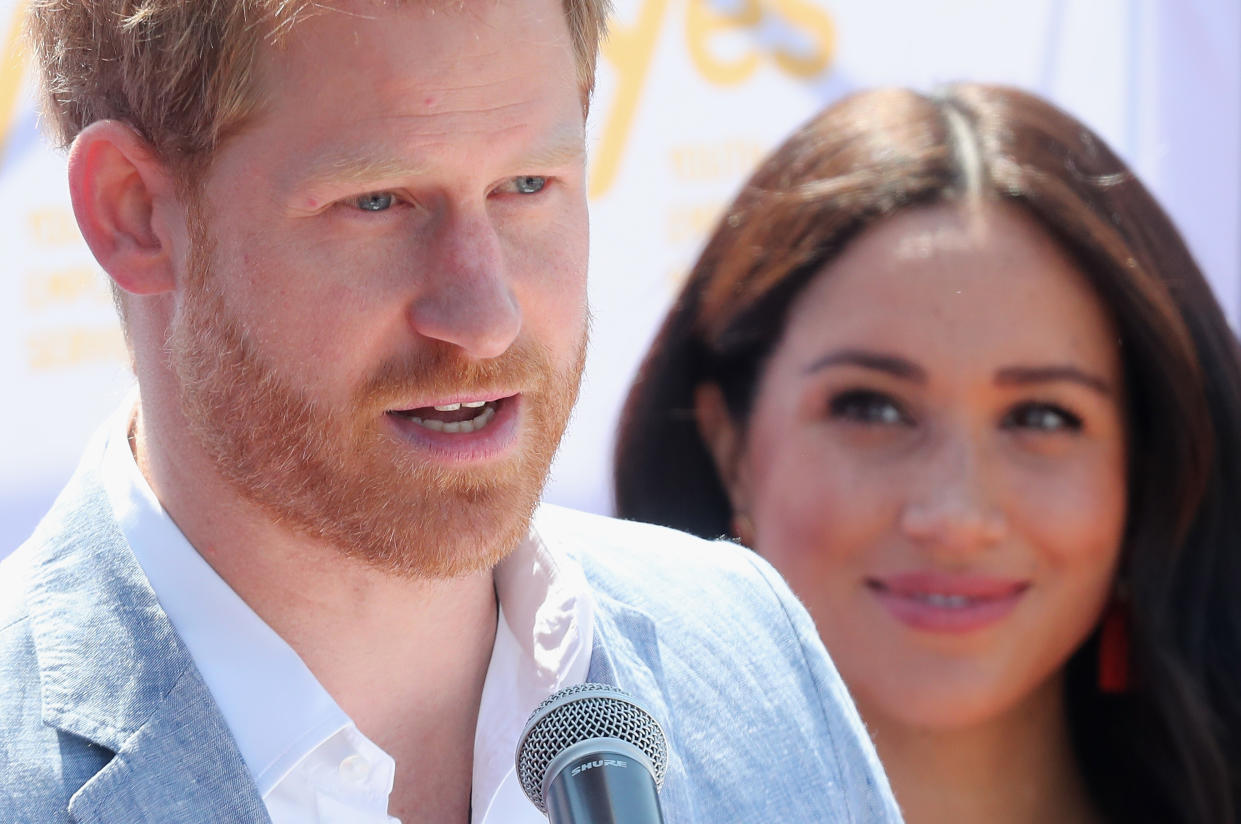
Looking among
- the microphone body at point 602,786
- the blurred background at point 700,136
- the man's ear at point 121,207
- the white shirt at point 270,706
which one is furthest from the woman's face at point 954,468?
the microphone body at point 602,786

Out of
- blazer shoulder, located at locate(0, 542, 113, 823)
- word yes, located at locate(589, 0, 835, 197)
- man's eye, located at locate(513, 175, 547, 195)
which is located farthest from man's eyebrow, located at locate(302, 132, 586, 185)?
word yes, located at locate(589, 0, 835, 197)

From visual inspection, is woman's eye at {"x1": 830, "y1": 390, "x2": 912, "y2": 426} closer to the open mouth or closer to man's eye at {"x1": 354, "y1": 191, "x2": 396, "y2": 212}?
the open mouth

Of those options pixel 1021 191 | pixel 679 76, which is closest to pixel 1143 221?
pixel 1021 191

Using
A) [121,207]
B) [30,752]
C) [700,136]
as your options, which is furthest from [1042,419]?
[30,752]

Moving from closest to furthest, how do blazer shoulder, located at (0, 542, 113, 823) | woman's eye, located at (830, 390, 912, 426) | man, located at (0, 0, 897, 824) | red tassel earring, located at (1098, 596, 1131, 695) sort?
blazer shoulder, located at (0, 542, 113, 823) < man, located at (0, 0, 897, 824) < woman's eye, located at (830, 390, 912, 426) < red tassel earring, located at (1098, 596, 1131, 695)

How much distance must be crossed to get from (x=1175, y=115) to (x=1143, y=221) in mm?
1055

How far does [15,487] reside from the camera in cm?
305

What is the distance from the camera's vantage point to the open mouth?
1.66 metres

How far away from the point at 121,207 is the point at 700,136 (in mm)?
2102

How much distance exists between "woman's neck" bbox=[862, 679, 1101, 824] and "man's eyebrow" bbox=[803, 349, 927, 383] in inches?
26.3

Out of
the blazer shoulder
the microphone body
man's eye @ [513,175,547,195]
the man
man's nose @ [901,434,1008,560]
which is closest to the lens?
the microphone body

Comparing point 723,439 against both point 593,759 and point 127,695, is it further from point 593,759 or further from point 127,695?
point 593,759

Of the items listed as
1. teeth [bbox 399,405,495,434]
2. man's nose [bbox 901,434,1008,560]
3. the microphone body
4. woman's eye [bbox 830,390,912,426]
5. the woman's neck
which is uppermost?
teeth [bbox 399,405,495,434]

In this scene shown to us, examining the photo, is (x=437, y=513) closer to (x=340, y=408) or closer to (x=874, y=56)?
(x=340, y=408)
